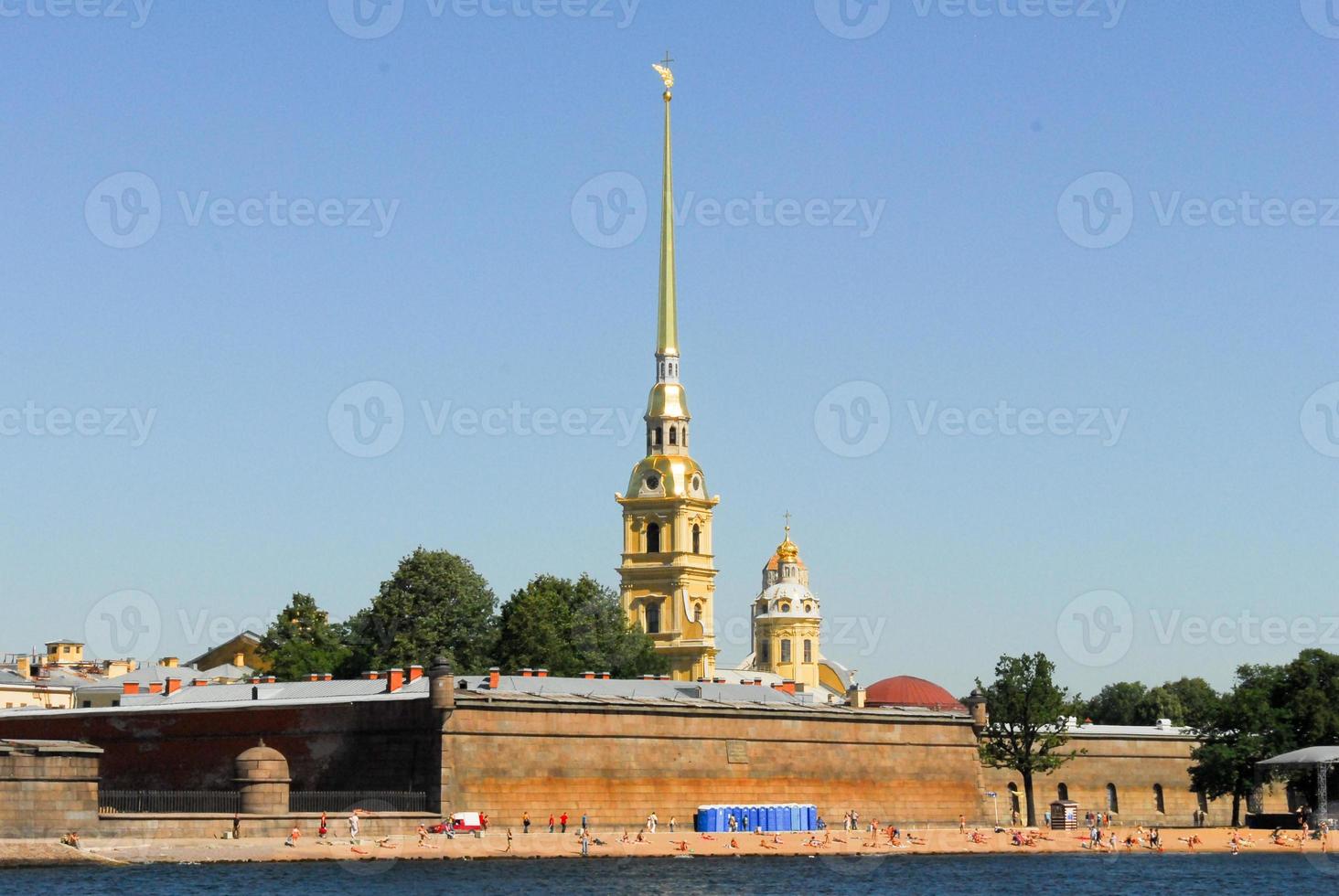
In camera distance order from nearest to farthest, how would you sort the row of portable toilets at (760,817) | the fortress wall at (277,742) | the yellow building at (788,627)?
the fortress wall at (277,742) < the row of portable toilets at (760,817) < the yellow building at (788,627)

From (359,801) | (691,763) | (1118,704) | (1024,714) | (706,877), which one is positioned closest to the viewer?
(706,877)

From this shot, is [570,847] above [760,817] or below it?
below

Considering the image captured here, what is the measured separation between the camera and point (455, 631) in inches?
4478

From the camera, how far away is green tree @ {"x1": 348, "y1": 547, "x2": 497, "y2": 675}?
112 meters

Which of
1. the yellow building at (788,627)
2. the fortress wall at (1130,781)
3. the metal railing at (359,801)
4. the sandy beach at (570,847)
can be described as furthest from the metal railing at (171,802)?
the yellow building at (788,627)

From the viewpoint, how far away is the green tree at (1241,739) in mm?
100125

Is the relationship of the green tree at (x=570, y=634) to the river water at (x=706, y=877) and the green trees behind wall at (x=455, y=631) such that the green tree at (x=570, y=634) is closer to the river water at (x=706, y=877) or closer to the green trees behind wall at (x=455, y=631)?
the green trees behind wall at (x=455, y=631)

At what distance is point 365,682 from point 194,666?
5829 centimetres

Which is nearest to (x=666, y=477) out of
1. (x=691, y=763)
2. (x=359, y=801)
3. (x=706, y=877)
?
(x=691, y=763)

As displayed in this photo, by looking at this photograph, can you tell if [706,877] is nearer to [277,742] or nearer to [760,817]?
[760,817]

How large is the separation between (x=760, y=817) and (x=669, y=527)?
198 feet

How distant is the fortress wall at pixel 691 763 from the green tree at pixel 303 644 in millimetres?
30963

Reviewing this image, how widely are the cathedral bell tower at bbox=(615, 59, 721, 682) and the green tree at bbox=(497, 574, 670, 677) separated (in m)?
13.9

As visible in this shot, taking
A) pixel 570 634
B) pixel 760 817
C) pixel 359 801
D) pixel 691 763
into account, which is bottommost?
pixel 760 817
